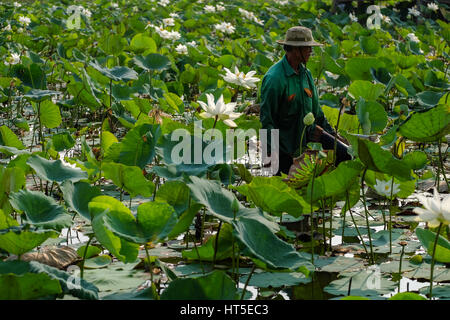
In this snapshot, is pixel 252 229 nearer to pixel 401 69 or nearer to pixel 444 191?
pixel 444 191

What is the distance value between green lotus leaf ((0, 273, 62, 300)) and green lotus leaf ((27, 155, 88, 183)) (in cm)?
74

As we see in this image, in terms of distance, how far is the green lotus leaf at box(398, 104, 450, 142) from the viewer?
2.38 meters

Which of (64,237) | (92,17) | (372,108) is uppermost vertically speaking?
(92,17)


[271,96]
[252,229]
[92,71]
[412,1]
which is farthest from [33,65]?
[412,1]

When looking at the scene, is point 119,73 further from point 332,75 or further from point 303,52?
point 332,75

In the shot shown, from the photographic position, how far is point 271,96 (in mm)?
3375

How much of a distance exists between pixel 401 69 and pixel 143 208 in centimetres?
389

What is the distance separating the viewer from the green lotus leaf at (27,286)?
5.41 feet

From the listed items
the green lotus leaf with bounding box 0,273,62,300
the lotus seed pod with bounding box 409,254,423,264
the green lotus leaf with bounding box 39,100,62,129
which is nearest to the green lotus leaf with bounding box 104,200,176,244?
the green lotus leaf with bounding box 0,273,62,300

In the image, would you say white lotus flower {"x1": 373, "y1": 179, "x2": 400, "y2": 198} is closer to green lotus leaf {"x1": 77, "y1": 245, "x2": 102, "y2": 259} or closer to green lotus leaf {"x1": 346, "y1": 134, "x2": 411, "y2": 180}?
green lotus leaf {"x1": 346, "y1": 134, "x2": 411, "y2": 180}

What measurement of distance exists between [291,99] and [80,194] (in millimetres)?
1455

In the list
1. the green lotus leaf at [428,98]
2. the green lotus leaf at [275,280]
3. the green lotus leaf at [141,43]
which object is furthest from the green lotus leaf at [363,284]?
the green lotus leaf at [141,43]

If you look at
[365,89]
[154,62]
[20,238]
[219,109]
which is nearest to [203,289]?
[20,238]

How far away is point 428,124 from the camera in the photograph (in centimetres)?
246
